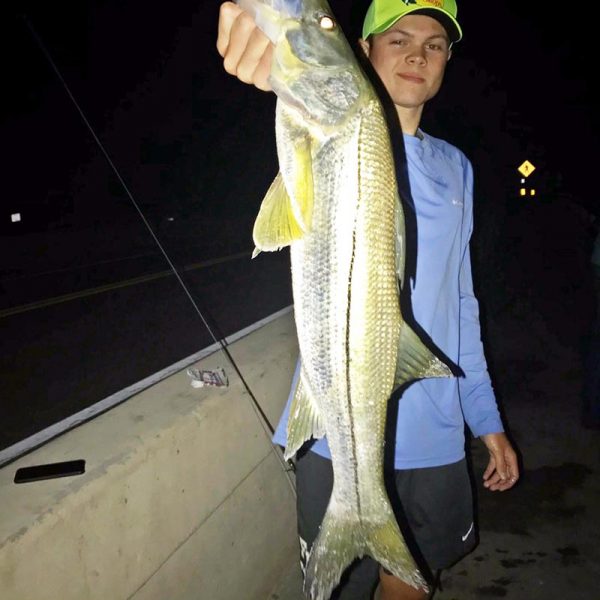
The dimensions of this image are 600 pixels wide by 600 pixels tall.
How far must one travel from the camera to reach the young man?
7.80 ft

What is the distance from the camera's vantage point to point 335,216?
172 cm

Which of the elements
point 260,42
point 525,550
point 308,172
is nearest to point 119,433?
point 308,172

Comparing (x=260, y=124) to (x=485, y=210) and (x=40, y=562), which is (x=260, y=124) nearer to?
(x=485, y=210)

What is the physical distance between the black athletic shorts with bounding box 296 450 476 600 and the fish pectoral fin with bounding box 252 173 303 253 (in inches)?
45.7

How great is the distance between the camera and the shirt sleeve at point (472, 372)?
2707mm

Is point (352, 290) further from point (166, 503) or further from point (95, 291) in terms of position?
point (95, 291)

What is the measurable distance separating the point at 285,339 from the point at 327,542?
1673mm

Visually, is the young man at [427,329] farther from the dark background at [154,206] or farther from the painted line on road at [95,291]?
the painted line on road at [95,291]

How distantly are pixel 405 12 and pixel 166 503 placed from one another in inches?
90.5

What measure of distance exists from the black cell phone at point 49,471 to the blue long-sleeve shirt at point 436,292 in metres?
0.90

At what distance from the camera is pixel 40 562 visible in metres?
1.71

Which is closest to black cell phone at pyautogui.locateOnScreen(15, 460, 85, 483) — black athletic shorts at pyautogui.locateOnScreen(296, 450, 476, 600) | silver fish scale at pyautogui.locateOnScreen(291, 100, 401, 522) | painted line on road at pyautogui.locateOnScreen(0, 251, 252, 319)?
silver fish scale at pyautogui.locateOnScreen(291, 100, 401, 522)

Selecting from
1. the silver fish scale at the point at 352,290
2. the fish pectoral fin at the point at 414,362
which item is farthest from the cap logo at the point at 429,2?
the fish pectoral fin at the point at 414,362

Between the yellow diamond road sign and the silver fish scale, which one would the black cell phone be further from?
the yellow diamond road sign
